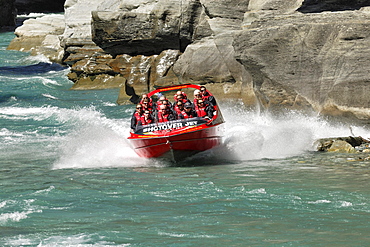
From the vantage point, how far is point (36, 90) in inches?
1337

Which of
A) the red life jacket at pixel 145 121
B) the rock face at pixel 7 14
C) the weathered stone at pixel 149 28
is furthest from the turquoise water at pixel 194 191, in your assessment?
the rock face at pixel 7 14

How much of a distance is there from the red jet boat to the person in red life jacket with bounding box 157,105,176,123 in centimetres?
66

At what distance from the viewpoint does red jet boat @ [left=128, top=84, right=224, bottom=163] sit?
14.4 metres

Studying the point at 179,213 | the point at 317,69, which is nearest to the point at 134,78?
the point at 317,69

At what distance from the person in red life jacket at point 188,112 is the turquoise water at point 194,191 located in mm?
1102

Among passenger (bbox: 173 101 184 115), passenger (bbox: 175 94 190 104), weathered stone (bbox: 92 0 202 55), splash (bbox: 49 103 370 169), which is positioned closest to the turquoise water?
splash (bbox: 49 103 370 169)

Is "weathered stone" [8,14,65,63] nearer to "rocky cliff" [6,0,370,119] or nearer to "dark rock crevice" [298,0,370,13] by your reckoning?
"rocky cliff" [6,0,370,119]

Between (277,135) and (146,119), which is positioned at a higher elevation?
(146,119)

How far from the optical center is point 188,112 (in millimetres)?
15641

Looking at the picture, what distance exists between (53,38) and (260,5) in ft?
102

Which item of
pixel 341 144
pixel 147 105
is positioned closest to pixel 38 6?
pixel 147 105

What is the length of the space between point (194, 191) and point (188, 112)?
180 inches

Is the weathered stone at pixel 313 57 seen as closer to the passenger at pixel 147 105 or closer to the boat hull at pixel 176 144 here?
the passenger at pixel 147 105

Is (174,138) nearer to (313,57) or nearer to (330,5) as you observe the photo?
(313,57)
